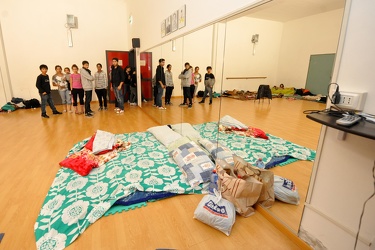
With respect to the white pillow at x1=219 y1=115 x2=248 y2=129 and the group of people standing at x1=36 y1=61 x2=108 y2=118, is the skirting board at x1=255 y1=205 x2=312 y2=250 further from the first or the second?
the group of people standing at x1=36 y1=61 x2=108 y2=118

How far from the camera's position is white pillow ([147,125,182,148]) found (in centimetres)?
326

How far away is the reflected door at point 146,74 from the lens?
5.31 metres

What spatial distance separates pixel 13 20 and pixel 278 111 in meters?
7.75

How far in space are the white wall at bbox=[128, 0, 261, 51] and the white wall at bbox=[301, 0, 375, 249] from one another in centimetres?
91

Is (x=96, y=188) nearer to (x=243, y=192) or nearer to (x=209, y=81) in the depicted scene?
(x=243, y=192)

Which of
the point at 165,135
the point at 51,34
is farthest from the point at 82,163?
the point at 51,34

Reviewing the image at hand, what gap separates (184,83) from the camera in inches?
143

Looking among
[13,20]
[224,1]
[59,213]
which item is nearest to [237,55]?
[224,1]

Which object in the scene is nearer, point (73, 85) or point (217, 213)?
point (217, 213)

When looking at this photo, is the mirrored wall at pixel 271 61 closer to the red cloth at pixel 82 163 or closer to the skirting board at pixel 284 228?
the skirting board at pixel 284 228

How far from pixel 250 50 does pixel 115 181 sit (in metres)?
2.13

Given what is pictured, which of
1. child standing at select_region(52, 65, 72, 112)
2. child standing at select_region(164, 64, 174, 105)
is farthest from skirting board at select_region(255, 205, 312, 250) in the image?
child standing at select_region(52, 65, 72, 112)

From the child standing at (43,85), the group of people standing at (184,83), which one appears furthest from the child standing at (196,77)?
the child standing at (43,85)

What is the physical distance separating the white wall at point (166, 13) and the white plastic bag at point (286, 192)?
1.68m
